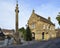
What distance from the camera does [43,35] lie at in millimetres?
77938

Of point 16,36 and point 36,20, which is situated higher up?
point 36,20

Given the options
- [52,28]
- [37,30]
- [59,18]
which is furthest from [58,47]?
[52,28]

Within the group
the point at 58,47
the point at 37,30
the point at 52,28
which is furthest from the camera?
the point at 52,28

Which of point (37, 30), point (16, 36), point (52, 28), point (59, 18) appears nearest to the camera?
point (16, 36)

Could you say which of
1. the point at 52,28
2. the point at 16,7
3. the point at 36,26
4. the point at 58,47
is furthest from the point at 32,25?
the point at 58,47

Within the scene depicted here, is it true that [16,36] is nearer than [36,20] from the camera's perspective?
Yes

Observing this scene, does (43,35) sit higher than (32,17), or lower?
lower

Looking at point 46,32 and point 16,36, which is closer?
point 16,36

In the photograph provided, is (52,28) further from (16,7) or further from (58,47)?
(58,47)

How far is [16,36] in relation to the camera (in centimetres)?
3628

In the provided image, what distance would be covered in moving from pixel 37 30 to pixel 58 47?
5773 cm

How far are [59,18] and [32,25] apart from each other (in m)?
37.2

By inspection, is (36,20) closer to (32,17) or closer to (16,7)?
(32,17)

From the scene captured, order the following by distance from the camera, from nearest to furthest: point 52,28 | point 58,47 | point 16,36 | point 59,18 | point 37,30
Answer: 1. point 58,47
2. point 16,36
3. point 59,18
4. point 37,30
5. point 52,28
